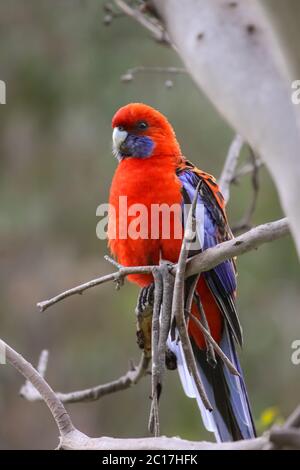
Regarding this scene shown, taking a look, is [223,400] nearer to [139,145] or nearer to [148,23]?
[139,145]

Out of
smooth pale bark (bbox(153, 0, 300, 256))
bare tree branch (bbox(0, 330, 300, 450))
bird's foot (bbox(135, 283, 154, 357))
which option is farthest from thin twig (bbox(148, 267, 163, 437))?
smooth pale bark (bbox(153, 0, 300, 256))

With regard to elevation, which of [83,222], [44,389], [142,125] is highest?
[83,222]

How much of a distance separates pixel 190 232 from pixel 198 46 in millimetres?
749

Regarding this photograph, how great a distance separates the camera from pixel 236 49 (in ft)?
5.86

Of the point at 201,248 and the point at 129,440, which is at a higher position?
the point at 201,248

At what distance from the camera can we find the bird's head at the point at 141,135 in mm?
4273

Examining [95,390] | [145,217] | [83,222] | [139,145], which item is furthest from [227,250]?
[83,222]

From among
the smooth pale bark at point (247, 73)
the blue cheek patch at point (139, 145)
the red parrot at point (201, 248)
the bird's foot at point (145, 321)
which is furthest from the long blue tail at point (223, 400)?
the smooth pale bark at point (247, 73)

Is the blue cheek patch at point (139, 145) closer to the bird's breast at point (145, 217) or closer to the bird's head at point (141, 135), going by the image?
the bird's head at point (141, 135)

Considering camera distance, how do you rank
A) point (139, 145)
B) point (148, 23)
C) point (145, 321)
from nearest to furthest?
point (145, 321) < point (139, 145) < point (148, 23)

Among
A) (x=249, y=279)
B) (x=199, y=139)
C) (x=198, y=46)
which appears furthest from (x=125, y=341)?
(x=198, y=46)

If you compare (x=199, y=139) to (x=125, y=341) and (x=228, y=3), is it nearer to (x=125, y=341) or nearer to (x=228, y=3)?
(x=125, y=341)

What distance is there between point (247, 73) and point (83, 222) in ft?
27.2

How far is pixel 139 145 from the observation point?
4.29m
